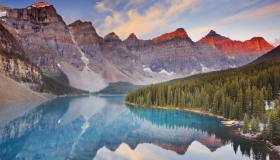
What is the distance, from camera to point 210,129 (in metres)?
96.2

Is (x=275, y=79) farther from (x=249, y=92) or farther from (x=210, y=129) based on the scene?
(x=210, y=129)

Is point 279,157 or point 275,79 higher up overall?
point 275,79

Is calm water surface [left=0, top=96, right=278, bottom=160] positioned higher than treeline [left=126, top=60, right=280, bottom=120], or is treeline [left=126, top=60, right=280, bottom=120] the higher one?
treeline [left=126, top=60, right=280, bottom=120]

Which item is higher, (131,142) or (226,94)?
(226,94)

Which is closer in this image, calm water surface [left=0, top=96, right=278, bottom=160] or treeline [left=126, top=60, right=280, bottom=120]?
calm water surface [left=0, top=96, right=278, bottom=160]

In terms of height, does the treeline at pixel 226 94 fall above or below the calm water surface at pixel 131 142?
above

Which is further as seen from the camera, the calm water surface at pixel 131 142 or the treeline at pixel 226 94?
the treeline at pixel 226 94

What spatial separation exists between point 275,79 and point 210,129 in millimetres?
54344

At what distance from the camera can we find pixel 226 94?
133m

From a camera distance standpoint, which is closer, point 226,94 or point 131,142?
point 131,142

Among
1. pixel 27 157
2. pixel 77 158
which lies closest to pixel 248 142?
pixel 77 158

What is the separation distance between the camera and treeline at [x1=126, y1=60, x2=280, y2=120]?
11256 centimetres

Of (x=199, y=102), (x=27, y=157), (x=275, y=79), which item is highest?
(x=275, y=79)

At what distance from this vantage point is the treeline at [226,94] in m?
113
